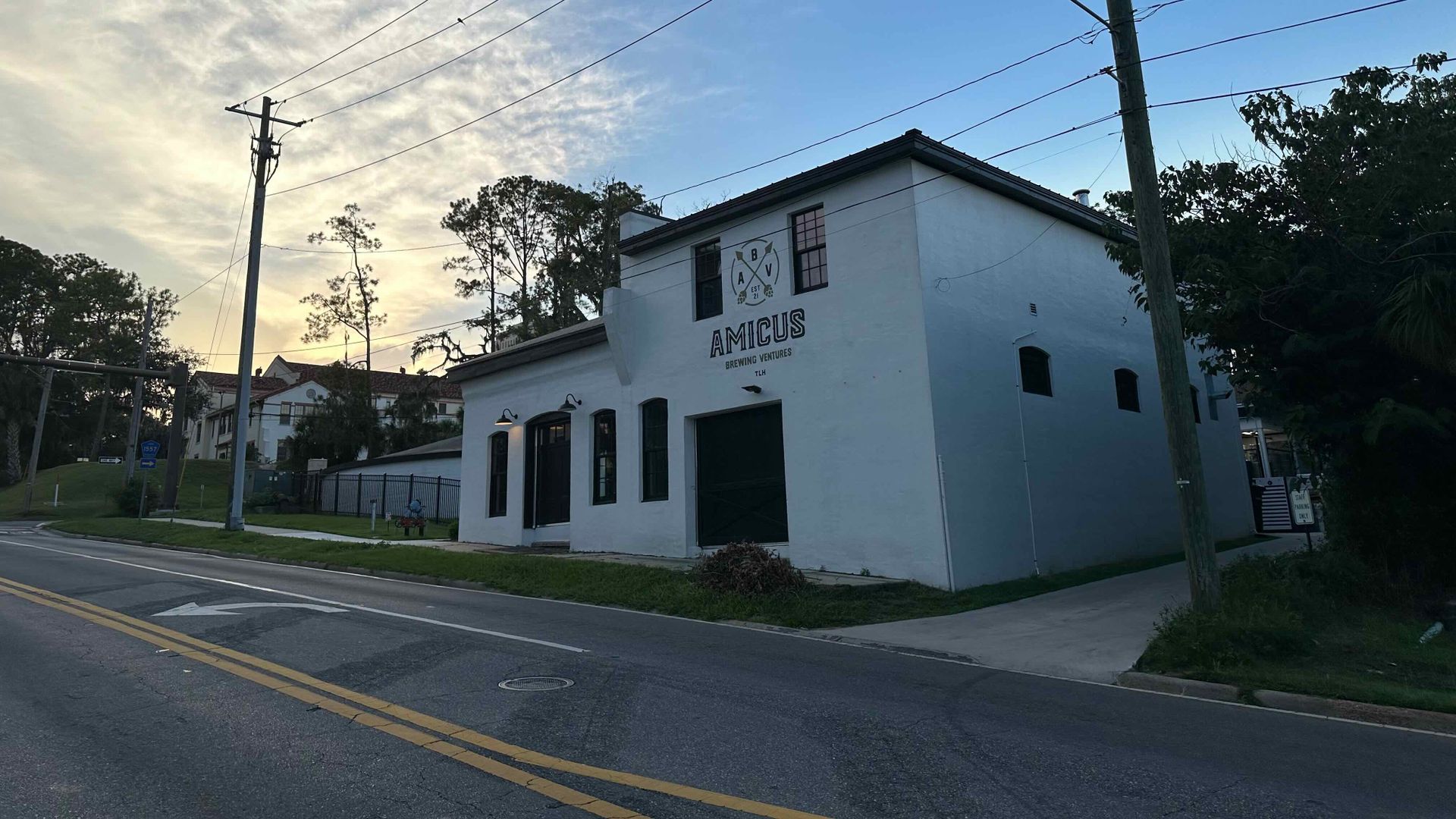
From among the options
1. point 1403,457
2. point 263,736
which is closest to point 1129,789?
point 263,736

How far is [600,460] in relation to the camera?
1975cm

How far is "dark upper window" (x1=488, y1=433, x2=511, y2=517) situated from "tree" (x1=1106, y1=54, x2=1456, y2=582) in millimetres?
16416

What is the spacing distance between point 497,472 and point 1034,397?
13.6 m

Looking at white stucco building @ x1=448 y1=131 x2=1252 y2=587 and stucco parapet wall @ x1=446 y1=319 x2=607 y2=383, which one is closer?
white stucco building @ x1=448 y1=131 x2=1252 y2=587

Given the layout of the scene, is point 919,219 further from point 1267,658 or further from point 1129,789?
point 1129,789

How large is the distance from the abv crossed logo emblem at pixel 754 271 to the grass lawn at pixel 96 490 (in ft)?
93.1

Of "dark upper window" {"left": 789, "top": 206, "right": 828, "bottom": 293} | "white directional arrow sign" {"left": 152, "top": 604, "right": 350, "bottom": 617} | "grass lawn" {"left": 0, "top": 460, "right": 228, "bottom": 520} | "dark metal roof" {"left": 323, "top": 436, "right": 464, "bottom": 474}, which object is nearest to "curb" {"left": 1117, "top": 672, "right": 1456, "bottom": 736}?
"white directional arrow sign" {"left": 152, "top": 604, "right": 350, "bottom": 617}

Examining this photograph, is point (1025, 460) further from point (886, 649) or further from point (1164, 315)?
point (886, 649)

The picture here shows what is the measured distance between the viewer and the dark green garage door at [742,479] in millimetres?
16281

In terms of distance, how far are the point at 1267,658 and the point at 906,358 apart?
7129 mm

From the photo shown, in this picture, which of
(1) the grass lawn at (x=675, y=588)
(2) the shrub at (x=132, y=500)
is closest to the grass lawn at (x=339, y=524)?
(2) the shrub at (x=132, y=500)

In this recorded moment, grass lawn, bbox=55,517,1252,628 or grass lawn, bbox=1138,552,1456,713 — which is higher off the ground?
grass lawn, bbox=55,517,1252,628

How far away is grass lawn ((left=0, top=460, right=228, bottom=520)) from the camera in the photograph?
40562 millimetres

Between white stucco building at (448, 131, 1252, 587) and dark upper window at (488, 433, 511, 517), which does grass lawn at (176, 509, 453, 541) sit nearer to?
dark upper window at (488, 433, 511, 517)
